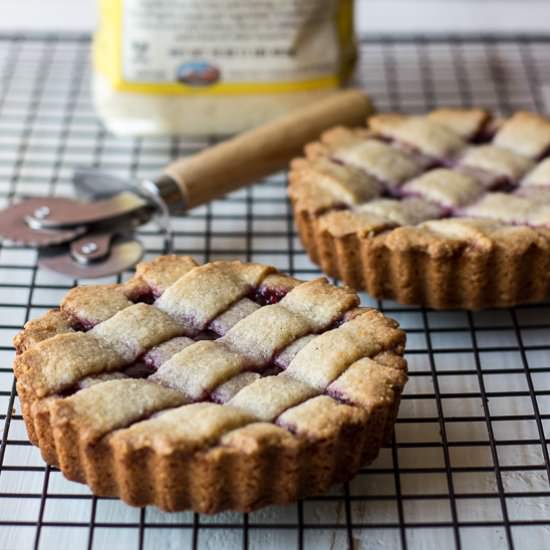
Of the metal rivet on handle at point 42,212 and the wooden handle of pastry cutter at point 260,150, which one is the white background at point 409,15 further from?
the metal rivet on handle at point 42,212

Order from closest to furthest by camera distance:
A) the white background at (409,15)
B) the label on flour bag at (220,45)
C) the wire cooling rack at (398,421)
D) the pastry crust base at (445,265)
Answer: the wire cooling rack at (398,421), the pastry crust base at (445,265), the label on flour bag at (220,45), the white background at (409,15)

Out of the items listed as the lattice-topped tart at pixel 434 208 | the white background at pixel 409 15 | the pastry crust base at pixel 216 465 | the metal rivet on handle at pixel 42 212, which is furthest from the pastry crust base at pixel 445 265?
the white background at pixel 409 15

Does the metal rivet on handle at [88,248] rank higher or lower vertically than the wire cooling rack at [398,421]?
higher

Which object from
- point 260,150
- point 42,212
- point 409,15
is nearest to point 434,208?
point 260,150

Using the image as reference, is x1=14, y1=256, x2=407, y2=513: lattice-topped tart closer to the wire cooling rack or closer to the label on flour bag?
the wire cooling rack

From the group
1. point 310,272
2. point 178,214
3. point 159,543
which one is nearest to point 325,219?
point 310,272

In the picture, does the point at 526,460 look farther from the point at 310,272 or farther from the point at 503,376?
the point at 310,272
